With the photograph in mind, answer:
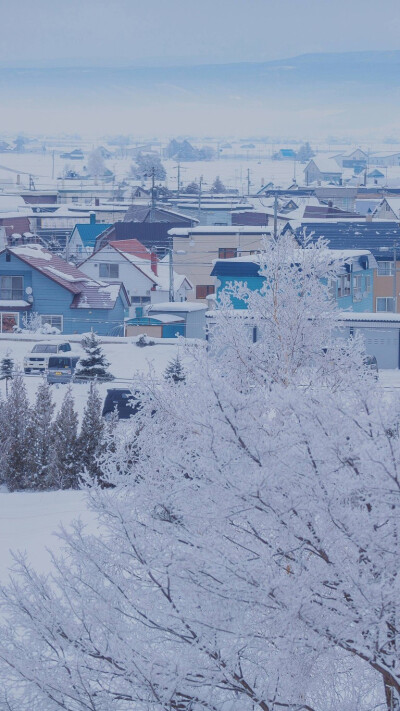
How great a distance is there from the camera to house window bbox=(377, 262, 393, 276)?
1738 centimetres

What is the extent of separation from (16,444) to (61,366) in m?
4.32

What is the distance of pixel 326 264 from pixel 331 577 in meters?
4.78

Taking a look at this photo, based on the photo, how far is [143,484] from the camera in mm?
3426

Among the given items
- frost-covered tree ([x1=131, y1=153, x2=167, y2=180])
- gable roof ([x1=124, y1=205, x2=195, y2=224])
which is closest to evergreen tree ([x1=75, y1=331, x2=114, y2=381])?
gable roof ([x1=124, y1=205, x2=195, y2=224])

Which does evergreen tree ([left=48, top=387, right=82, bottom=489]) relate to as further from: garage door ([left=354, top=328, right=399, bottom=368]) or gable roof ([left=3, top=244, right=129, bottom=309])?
gable roof ([left=3, top=244, right=129, bottom=309])

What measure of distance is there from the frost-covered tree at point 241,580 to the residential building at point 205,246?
1753 centimetres

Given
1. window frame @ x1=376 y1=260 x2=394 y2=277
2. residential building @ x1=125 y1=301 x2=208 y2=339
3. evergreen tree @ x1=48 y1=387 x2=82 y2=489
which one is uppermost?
window frame @ x1=376 y1=260 x2=394 y2=277

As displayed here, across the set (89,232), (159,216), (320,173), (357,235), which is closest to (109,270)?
(357,235)

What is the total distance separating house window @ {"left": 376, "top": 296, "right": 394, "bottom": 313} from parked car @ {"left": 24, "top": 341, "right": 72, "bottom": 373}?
628cm

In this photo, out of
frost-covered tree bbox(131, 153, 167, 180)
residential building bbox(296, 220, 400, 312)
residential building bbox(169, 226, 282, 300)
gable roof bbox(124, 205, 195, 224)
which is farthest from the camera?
frost-covered tree bbox(131, 153, 167, 180)

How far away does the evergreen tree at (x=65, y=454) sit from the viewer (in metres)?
8.45

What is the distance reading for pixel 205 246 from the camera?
21219 mm

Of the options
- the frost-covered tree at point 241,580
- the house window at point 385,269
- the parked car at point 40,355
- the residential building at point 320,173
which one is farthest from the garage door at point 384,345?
the residential building at point 320,173

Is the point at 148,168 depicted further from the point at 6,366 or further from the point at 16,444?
the point at 16,444
